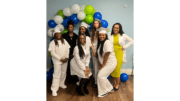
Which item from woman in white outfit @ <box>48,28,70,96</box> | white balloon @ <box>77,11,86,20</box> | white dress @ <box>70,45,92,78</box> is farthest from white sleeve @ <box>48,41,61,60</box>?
white balloon @ <box>77,11,86,20</box>

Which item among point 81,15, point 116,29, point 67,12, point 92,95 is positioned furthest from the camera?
point 67,12

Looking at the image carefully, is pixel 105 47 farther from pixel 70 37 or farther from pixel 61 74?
pixel 61 74

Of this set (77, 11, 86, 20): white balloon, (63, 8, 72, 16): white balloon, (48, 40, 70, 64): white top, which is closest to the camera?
(48, 40, 70, 64): white top

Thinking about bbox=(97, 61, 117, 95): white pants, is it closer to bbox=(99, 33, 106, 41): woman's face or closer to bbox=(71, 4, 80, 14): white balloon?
bbox=(99, 33, 106, 41): woman's face

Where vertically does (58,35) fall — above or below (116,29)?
below

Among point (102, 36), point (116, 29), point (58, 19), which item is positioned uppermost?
point (58, 19)

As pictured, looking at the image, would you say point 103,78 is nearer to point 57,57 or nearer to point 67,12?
point 57,57

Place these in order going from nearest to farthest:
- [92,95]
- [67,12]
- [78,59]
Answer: [78,59], [92,95], [67,12]

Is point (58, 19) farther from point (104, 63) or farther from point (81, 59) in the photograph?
point (104, 63)

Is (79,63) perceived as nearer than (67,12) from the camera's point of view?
Yes

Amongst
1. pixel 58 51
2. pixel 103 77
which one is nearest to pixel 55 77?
pixel 58 51

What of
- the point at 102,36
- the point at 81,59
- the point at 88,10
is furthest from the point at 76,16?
the point at 81,59

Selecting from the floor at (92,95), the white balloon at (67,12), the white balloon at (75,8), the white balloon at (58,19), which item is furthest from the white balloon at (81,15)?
the floor at (92,95)

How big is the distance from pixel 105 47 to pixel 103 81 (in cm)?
68
